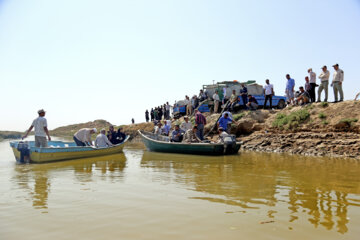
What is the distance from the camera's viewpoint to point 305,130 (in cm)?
1531

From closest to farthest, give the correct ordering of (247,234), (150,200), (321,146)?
1. (247,234)
2. (150,200)
3. (321,146)

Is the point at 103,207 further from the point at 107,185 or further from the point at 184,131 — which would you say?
the point at 184,131

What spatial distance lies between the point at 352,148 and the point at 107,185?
1041 cm

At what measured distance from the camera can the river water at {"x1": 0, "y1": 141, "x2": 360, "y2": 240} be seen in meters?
3.76

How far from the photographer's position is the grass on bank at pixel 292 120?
15.8 m

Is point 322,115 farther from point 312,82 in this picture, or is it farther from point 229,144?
point 229,144

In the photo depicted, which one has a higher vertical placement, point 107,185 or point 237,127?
point 237,127

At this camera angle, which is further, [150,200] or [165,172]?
[165,172]

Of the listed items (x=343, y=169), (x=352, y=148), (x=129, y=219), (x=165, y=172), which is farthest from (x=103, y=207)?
(x=352, y=148)

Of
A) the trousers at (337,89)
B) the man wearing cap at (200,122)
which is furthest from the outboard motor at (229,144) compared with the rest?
the trousers at (337,89)

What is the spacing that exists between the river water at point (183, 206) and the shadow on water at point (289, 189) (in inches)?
0.6

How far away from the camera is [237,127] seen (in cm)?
1847

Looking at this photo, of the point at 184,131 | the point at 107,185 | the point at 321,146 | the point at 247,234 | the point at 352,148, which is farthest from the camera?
the point at 184,131

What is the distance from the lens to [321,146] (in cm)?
1335
